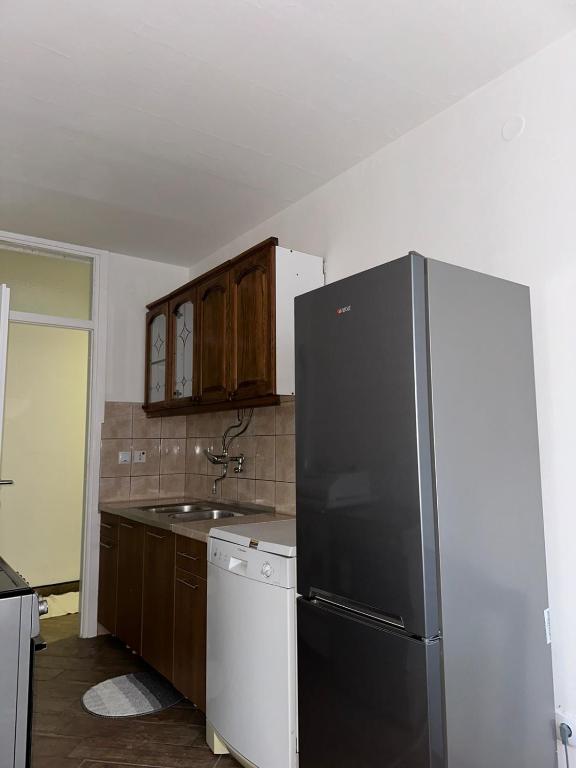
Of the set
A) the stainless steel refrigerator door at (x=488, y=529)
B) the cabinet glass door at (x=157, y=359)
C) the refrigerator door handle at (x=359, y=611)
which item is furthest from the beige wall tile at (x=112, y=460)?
the stainless steel refrigerator door at (x=488, y=529)

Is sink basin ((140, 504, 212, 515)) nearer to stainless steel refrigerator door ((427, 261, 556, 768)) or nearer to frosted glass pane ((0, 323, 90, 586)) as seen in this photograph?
frosted glass pane ((0, 323, 90, 586))

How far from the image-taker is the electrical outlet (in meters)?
1.68

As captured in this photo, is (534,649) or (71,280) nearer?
(534,649)

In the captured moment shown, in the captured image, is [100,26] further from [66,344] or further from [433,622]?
[66,344]

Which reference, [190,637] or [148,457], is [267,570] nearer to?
[190,637]

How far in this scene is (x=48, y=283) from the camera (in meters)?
→ 3.80

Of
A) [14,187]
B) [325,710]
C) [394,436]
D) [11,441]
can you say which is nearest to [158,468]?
[11,441]

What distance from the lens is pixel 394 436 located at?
1531 mm

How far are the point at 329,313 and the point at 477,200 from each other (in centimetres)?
84

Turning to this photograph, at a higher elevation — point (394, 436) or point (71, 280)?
point (71, 280)

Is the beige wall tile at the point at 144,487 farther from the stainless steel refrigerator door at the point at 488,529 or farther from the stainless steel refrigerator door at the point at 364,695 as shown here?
the stainless steel refrigerator door at the point at 488,529

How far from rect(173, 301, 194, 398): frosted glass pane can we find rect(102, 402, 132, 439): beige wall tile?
1.84ft

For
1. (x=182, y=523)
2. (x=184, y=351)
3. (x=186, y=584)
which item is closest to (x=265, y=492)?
(x=182, y=523)

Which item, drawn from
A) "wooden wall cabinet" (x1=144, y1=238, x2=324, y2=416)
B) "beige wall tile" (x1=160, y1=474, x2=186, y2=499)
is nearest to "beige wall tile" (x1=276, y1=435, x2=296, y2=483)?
"wooden wall cabinet" (x1=144, y1=238, x2=324, y2=416)
